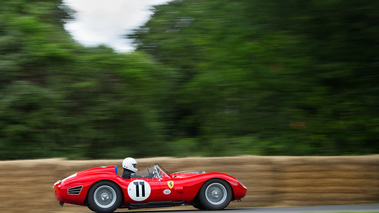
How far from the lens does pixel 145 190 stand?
7664 mm

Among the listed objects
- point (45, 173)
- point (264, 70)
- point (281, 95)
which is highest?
point (264, 70)

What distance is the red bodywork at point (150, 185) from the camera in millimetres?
7578

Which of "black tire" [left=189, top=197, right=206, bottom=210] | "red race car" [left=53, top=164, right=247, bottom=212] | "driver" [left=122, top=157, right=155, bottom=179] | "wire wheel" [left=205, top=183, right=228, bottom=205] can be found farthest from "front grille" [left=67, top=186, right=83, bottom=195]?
"wire wheel" [left=205, top=183, right=228, bottom=205]

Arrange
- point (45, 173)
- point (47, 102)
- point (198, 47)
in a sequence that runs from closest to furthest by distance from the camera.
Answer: point (45, 173)
point (47, 102)
point (198, 47)

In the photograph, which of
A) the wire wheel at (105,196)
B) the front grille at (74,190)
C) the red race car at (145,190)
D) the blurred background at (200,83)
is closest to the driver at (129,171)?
the red race car at (145,190)

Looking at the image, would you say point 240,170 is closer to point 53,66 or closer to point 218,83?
point 218,83

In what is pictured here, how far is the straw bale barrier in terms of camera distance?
8.83m

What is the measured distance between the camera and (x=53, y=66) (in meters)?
11.8

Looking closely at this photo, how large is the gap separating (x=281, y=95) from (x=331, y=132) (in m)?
1.81

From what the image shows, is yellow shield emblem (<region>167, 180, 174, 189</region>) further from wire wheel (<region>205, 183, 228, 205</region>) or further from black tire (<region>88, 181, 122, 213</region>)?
black tire (<region>88, 181, 122, 213</region>)

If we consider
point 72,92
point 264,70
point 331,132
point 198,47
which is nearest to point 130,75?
point 72,92

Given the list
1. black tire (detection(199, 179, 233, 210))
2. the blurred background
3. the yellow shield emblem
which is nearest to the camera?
the yellow shield emblem

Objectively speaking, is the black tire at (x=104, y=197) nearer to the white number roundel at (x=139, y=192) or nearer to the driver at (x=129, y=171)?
the white number roundel at (x=139, y=192)

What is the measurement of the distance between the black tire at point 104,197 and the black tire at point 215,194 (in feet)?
5.12
